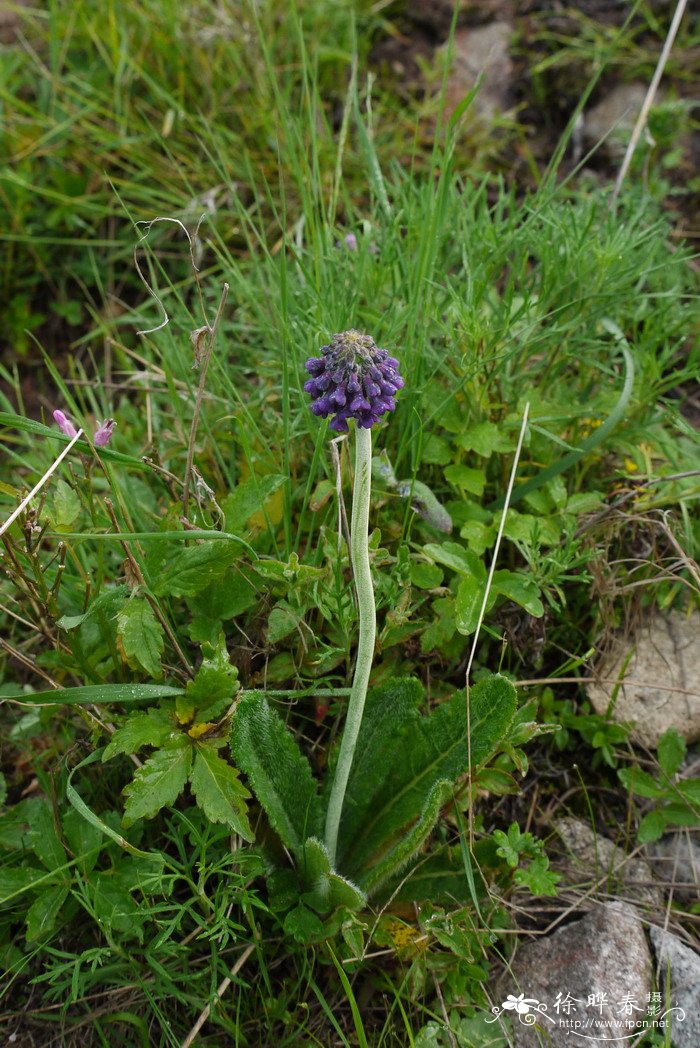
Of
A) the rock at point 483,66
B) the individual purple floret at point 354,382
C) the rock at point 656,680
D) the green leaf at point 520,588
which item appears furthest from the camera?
the rock at point 483,66

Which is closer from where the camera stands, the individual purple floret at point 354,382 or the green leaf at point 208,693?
the individual purple floret at point 354,382

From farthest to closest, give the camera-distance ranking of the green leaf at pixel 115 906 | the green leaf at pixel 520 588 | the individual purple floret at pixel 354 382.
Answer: the green leaf at pixel 520 588, the green leaf at pixel 115 906, the individual purple floret at pixel 354 382

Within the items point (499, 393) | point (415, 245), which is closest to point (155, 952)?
point (499, 393)

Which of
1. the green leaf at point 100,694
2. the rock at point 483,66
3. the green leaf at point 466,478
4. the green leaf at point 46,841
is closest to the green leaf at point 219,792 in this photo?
the green leaf at point 100,694

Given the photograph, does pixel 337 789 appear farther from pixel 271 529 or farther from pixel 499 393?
pixel 499 393

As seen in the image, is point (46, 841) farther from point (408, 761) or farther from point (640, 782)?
point (640, 782)

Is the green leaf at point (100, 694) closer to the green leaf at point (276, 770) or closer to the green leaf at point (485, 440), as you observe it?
the green leaf at point (276, 770)
